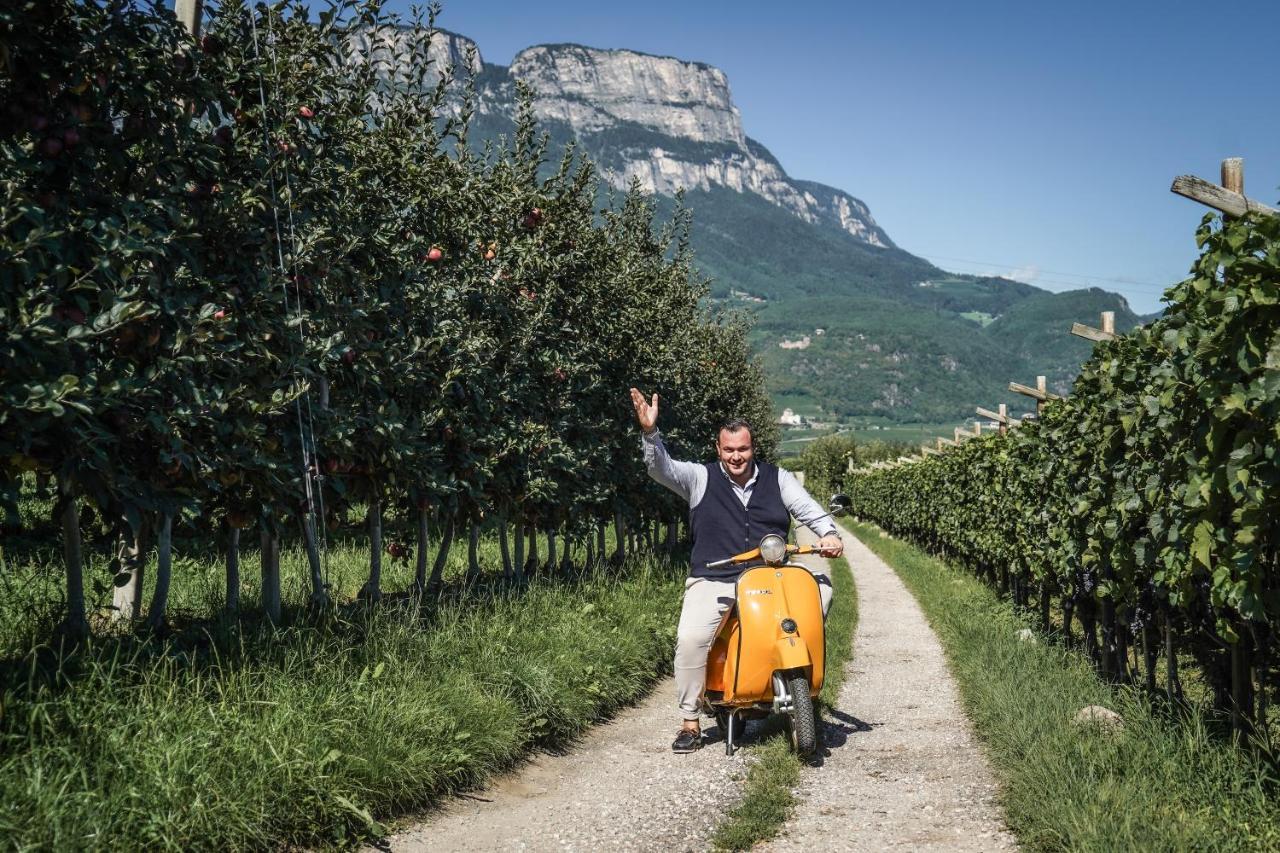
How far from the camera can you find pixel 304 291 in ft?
19.6

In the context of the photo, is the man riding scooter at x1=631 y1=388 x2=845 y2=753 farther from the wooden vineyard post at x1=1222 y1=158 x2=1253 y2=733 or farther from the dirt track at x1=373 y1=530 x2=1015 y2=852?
the wooden vineyard post at x1=1222 y1=158 x2=1253 y2=733

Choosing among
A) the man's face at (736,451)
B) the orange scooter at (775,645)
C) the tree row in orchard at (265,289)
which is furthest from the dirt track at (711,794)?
the tree row in orchard at (265,289)

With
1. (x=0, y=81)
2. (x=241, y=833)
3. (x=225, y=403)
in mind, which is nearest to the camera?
(x=241, y=833)

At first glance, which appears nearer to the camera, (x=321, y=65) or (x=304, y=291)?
(x=304, y=291)

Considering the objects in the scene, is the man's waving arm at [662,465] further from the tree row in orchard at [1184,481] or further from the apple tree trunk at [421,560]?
the apple tree trunk at [421,560]

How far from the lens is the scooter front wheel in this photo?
577 cm

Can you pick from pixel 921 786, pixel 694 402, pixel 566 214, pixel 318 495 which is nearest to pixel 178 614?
pixel 318 495

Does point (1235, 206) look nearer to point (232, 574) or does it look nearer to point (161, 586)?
point (161, 586)

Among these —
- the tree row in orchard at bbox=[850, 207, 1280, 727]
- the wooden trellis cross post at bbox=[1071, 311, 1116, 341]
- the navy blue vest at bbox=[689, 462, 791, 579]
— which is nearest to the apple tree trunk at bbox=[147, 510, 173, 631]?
the navy blue vest at bbox=[689, 462, 791, 579]

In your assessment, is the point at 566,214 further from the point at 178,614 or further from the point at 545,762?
the point at 545,762

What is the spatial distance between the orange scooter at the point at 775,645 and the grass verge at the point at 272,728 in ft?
3.61

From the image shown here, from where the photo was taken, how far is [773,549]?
6008 millimetres

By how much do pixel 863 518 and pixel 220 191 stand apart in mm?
51856

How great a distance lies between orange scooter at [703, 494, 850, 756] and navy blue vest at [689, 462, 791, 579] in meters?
0.14
